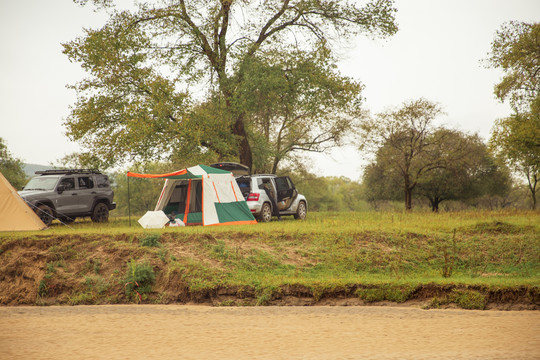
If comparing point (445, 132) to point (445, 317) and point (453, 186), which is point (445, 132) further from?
point (445, 317)

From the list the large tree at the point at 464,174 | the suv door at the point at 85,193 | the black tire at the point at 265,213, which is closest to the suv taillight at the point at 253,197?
the black tire at the point at 265,213

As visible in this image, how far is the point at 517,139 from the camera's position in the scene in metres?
28.9

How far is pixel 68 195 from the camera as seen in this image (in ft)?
61.9

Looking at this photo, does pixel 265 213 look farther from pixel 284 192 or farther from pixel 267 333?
pixel 267 333

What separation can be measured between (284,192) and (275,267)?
8128 millimetres

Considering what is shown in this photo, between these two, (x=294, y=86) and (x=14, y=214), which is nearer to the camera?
(x=14, y=214)

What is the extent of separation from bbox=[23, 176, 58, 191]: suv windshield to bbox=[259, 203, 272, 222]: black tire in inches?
285

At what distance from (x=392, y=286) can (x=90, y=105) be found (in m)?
16.5

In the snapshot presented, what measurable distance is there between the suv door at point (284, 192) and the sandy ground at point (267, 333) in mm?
9811

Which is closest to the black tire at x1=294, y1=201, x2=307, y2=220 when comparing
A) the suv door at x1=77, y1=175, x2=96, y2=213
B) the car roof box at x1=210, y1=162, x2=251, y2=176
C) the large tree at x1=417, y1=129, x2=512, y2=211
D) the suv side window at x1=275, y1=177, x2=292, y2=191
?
the suv side window at x1=275, y1=177, x2=292, y2=191

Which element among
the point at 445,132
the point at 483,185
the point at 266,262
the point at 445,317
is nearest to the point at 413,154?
the point at 445,132

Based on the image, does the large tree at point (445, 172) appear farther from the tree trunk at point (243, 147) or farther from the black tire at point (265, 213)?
the black tire at point (265, 213)

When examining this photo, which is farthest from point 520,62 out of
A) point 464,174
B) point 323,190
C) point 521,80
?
point 323,190

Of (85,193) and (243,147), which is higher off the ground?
(243,147)
